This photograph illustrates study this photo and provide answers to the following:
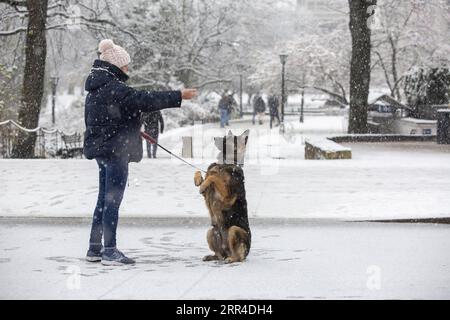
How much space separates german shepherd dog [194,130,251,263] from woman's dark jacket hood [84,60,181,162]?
0.59 metres

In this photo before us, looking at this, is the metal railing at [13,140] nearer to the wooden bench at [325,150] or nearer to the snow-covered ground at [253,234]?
the snow-covered ground at [253,234]

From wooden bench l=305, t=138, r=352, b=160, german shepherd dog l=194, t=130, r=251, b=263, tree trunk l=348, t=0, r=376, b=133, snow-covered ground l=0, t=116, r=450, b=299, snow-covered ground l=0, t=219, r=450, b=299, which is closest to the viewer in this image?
snow-covered ground l=0, t=219, r=450, b=299

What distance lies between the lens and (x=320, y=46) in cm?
5350

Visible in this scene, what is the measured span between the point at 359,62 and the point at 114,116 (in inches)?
1002

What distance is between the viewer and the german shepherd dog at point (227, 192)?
835 cm

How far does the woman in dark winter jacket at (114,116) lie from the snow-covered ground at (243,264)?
0.80m

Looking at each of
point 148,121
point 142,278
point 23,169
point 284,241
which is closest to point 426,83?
point 148,121

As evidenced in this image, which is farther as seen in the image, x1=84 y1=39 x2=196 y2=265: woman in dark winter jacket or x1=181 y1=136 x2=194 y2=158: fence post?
x1=181 y1=136 x2=194 y2=158: fence post

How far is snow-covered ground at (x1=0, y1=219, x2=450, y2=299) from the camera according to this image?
7.76 metres

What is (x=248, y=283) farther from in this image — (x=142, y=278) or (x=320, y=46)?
(x=320, y=46)

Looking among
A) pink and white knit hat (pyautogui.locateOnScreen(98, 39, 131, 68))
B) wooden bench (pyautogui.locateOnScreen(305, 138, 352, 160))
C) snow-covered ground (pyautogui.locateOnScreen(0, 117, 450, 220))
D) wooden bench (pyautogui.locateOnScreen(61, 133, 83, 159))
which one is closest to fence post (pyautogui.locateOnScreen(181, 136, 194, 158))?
wooden bench (pyautogui.locateOnScreen(305, 138, 352, 160))

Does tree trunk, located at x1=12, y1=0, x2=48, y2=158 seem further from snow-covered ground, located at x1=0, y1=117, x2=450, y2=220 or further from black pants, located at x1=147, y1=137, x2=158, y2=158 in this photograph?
snow-covered ground, located at x1=0, y1=117, x2=450, y2=220

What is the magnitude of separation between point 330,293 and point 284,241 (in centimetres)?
308

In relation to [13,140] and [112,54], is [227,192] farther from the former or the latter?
[13,140]
